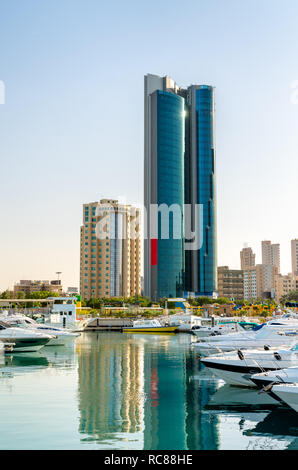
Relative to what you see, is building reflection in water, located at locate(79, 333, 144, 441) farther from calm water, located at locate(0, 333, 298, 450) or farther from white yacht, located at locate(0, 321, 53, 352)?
white yacht, located at locate(0, 321, 53, 352)

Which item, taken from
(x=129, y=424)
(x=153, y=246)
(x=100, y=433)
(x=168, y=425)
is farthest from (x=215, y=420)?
(x=153, y=246)

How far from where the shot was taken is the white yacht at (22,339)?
43625 mm

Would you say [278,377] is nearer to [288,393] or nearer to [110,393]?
[288,393]

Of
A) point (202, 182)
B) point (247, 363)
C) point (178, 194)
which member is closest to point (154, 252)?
point (178, 194)

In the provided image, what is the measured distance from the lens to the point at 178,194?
146 m

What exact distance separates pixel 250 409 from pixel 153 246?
12255 centimetres

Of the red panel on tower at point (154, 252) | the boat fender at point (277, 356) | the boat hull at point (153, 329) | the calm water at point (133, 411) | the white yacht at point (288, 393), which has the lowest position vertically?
the boat hull at point (153, 329)

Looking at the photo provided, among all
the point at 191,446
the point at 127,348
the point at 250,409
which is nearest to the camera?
the point at 191,446

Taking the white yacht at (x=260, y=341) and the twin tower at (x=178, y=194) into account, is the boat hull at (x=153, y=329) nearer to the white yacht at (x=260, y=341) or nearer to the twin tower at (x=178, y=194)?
the white yacht at (x=260, y=341)

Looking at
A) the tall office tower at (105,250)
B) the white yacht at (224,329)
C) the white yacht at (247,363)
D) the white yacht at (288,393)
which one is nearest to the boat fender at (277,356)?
the white yacht at (247,363)

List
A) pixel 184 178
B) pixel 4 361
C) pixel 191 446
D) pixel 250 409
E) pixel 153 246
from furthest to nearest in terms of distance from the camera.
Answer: pixel 184 178 → pixel 153 246 → pixel 4 361 → pixel 250 409 → pixel 191 446

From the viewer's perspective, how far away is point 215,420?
1892 cm

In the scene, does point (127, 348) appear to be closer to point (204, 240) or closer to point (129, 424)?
point (129, 424)

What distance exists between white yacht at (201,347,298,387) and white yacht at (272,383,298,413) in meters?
5.85
